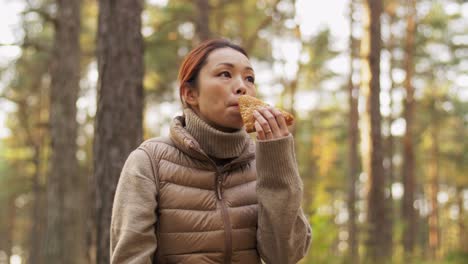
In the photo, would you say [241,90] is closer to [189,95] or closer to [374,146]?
[189,95]

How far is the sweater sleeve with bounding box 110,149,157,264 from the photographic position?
243 cm

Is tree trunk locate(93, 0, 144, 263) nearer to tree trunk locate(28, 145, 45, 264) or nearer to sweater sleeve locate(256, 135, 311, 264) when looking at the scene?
sweater sleeve locate(256, 135, 311, 264)

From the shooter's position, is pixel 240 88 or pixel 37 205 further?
pixel 37 205

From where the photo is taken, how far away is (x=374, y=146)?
12.1 m

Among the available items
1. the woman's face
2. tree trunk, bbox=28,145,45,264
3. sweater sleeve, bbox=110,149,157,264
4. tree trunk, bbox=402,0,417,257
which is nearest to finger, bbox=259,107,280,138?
the woman's face

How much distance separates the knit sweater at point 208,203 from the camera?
2488 mm

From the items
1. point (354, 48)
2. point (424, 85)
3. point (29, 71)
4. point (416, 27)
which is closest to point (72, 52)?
point (29, 71)

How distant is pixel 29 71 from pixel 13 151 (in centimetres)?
436

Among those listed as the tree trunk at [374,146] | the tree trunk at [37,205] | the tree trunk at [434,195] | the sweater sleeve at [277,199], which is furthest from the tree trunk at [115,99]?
the tree trunk at [434,195]

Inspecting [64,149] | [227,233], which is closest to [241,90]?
[227,233]

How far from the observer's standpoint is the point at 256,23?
16.2 meters

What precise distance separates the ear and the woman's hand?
0.41 m

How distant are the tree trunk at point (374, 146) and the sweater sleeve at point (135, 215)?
394 inches

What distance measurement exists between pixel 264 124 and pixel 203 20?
9479 millimetres
